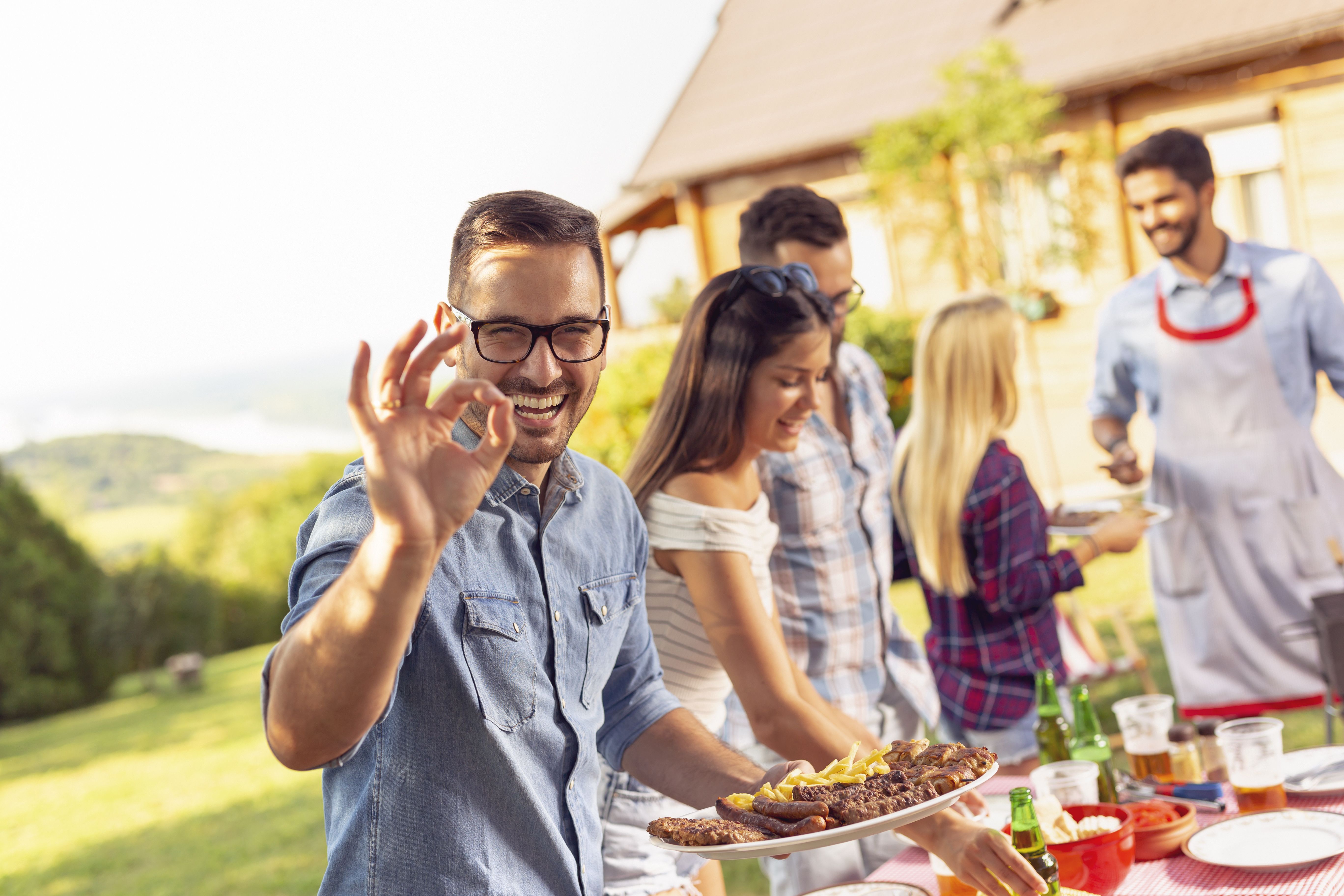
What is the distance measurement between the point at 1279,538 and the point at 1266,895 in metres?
2.89

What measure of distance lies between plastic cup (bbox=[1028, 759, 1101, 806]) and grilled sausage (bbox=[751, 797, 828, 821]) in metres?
0.83

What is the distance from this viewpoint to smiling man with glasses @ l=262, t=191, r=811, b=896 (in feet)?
4.27

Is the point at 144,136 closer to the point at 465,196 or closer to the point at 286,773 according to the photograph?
the point at 286,773

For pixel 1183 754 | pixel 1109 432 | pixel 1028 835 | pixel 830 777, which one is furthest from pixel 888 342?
pixel 830 777

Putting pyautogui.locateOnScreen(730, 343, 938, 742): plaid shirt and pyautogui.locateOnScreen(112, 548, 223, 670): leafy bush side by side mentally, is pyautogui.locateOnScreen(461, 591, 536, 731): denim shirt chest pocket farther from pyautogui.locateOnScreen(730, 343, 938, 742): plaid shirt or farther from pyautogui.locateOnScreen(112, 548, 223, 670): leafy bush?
pyautogui.locateOnScreen(112, 548, 223, 670): leafy bush

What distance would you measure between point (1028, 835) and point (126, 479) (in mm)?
32266

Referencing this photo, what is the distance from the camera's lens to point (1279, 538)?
4.47 m

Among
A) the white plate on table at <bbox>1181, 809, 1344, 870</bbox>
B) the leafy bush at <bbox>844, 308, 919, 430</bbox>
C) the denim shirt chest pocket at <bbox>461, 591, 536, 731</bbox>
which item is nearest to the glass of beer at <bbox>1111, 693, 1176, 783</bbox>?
the white plate on table at <bbox>1181, 809, 1344, 870</bbox>

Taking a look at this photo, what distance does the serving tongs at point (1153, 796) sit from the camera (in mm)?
2416

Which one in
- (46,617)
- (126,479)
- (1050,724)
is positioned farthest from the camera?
(126,479)

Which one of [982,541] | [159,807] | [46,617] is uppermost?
[982,541]

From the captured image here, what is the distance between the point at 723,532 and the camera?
2.53 m

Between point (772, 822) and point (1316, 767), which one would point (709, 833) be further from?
point (1316, 767)

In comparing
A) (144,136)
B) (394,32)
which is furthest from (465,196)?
(144,136)
